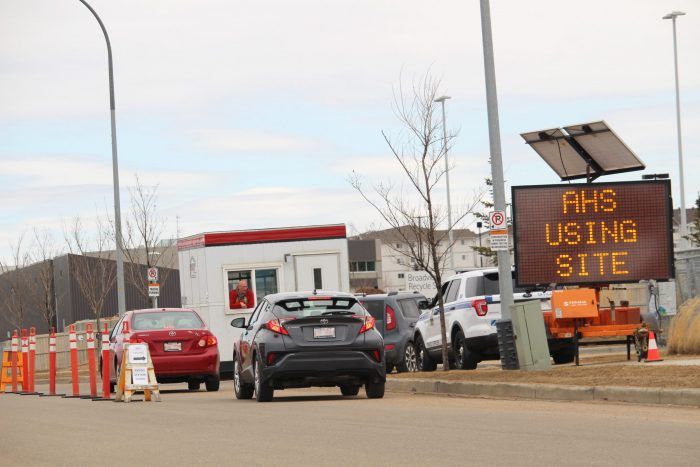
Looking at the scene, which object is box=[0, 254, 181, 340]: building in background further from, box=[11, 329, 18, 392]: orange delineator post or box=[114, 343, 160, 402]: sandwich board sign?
box=[114, 343, 160, 402]: sandwich board sign

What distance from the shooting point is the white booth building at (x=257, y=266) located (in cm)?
2888

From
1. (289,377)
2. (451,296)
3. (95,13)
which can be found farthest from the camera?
(95,13)

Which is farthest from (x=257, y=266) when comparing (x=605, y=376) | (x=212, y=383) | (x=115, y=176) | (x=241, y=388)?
(x=605, y=376)

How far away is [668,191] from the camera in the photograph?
71.3 feet

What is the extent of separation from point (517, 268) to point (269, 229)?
9.37 m

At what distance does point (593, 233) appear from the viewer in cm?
2152

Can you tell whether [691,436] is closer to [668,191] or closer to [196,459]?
[196,459]

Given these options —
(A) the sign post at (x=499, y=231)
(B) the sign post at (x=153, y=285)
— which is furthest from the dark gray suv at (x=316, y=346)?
(B) the sign post at (x=153, y=285)

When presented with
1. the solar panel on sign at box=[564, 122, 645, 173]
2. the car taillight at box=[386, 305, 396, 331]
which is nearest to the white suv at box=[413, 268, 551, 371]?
the car taillight at box=[386, 305, 396, 331]

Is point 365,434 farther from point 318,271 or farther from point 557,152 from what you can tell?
point 318,271

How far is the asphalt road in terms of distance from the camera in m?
10.5

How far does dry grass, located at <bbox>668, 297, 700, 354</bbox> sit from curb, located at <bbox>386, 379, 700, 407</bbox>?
5.29m

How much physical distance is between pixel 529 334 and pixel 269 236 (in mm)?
10071

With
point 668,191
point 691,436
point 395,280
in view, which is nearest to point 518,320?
point 668,191
